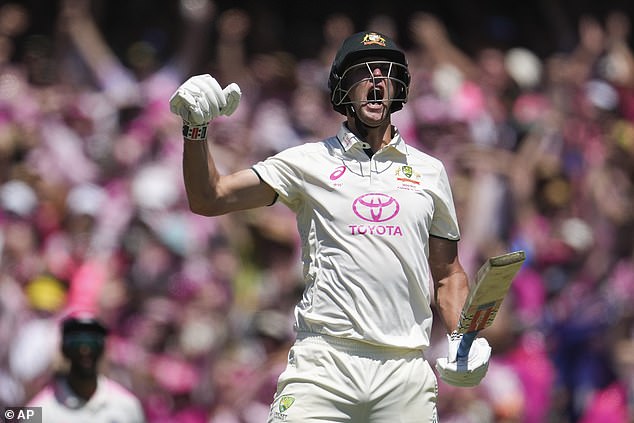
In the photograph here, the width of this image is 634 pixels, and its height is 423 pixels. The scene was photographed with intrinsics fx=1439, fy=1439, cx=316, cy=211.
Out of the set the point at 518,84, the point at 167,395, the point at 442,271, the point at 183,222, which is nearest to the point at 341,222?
the point at 442,271

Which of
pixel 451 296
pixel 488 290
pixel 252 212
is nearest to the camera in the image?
pixel 488 290

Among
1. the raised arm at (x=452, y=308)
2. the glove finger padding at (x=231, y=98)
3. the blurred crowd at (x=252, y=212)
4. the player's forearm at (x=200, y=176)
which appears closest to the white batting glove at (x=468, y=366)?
the raised arm at (x=452, y=308)

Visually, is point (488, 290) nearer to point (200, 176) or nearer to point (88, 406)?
point (200, 176)

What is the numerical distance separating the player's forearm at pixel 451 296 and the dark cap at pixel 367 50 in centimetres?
82

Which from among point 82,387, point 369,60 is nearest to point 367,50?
point 369,60

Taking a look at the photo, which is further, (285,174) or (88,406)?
(88,406)

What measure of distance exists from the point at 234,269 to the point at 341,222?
16.2 ft

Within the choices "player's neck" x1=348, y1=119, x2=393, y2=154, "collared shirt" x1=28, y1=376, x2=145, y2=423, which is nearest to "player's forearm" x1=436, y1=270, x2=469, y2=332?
"player's neck" x1=348, y1=119, x2=393, y2=154

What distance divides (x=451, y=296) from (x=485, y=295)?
407 mm

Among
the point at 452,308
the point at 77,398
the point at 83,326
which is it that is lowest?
the point at 77,398

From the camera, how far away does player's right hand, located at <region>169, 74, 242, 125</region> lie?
16.0 feet

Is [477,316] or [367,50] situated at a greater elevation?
[367,50]

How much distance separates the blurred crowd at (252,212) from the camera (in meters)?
9.43

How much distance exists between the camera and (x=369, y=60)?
17.3 feet
